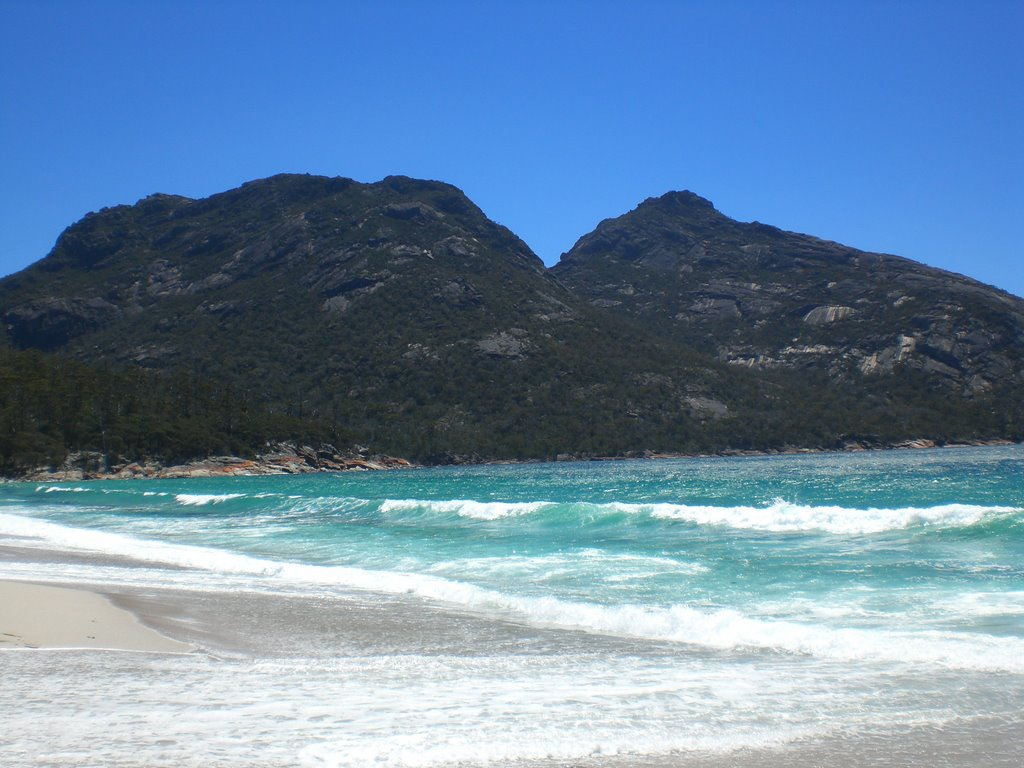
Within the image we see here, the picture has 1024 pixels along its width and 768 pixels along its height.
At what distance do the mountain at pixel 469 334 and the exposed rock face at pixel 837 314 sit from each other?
0.52 m

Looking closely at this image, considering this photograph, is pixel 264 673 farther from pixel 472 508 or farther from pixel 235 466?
pixel 235 466

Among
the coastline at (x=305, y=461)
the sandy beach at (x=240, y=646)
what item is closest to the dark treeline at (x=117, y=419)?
the coastline at (x=305, y=461)

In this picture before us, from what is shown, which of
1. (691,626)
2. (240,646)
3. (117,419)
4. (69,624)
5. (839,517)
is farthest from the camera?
(117,419)

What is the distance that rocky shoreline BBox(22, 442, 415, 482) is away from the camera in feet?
247

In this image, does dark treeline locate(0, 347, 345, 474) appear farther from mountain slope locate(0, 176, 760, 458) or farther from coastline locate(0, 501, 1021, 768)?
coastline locate(0, 501, 1021, 768)

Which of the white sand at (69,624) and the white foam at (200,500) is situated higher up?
the white sand at (69,624)

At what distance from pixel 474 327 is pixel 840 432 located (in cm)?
5444

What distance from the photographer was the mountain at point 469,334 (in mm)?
113438

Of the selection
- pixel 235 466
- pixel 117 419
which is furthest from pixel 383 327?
pixel 117 419

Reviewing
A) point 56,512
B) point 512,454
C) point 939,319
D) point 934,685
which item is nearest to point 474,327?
point 512,454

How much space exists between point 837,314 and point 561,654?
546 ft

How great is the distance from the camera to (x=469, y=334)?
405 ft

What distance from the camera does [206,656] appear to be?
8.27 metres

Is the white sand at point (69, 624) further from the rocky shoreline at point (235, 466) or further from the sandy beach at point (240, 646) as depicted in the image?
the rocky shoreline at point (235, 466)
